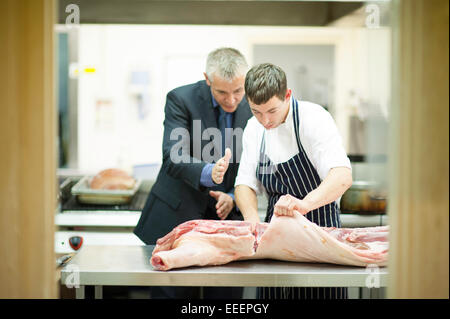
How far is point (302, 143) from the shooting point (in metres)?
2.20

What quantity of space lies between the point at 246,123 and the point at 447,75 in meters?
1.31

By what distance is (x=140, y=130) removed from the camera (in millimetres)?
4809

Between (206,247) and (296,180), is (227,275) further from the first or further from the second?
(296,180)

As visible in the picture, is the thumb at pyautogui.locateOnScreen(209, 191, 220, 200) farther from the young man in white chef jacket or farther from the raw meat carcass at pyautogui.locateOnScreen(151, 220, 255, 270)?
the raw meat carcass at pyautogui.locateOnScreen(151, 220, 255, 270)

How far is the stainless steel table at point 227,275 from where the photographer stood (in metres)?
1.76

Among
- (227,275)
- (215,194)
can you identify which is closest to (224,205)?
(215,194)

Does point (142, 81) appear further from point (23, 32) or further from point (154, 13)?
point (23, 32)

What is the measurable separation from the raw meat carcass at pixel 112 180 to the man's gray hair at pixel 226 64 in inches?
35.3

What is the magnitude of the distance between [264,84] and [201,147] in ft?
1.83

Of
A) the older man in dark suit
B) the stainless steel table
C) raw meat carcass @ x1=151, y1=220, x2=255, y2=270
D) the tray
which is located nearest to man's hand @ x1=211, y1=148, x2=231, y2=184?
the older man in dark suit

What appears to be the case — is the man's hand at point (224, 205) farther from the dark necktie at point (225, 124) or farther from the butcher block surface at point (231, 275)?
the butcher block surface at point (231, 275)

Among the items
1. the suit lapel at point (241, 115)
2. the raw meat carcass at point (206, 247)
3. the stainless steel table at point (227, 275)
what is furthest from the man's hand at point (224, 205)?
the stainless steel table at point (227, 275)

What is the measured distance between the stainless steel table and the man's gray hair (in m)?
0.85
